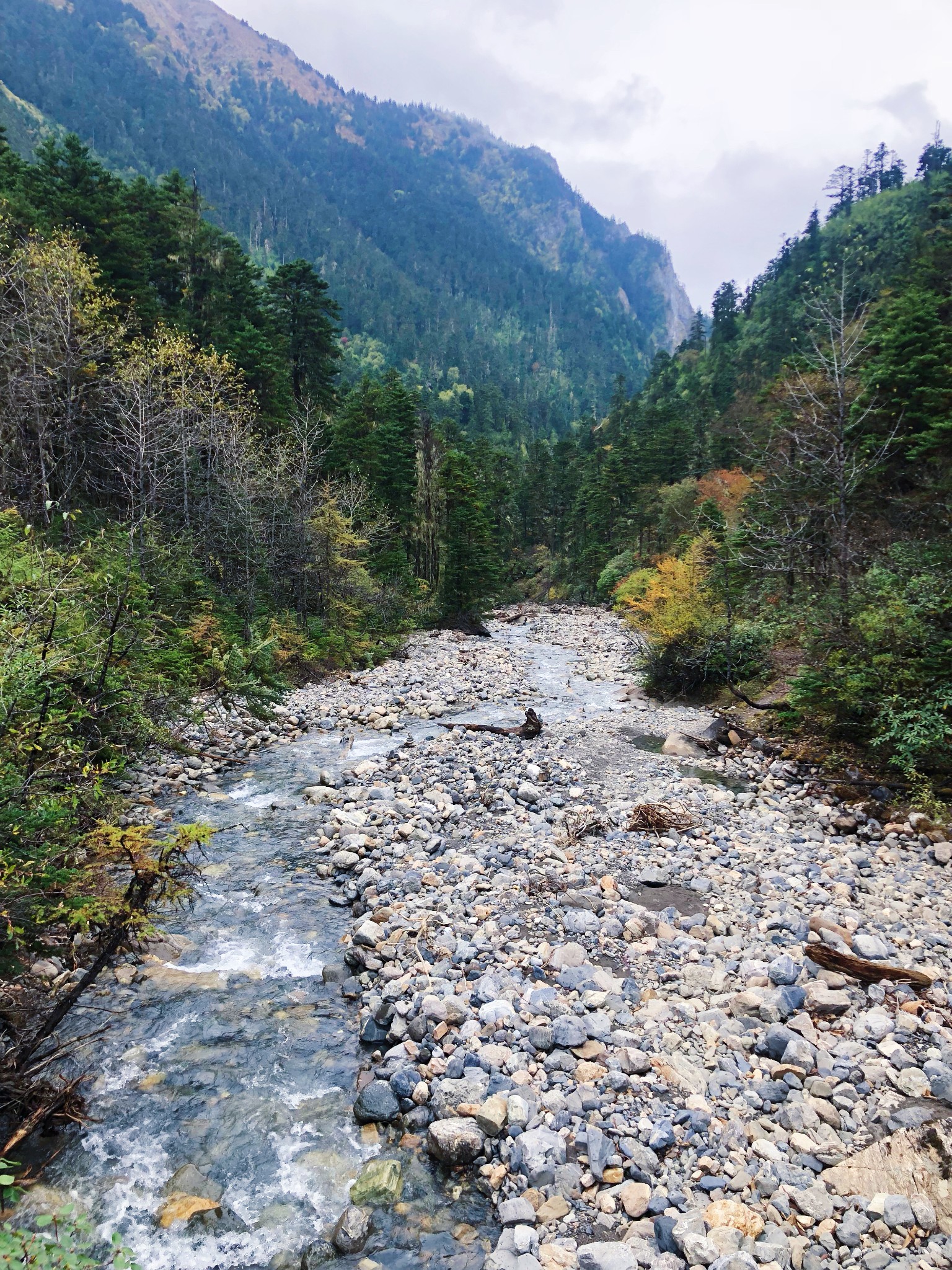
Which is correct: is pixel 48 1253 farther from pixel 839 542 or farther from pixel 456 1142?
pixel 839 542

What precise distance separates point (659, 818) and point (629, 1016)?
406 cm

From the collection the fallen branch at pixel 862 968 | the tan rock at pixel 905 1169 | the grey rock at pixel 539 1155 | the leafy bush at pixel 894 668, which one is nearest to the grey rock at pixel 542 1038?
the grey rock at pixel 539 1155

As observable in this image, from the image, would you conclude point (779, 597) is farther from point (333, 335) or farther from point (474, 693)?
point (333, 335)

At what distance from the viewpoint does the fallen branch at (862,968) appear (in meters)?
5.32

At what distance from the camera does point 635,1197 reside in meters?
3.79

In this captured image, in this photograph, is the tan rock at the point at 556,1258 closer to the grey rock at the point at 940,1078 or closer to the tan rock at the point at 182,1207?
the tan rock at the point at 182,1207

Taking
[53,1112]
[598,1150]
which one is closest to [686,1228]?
[598,1150]

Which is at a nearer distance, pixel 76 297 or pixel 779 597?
pixel 76 297

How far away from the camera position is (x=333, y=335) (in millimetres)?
34125

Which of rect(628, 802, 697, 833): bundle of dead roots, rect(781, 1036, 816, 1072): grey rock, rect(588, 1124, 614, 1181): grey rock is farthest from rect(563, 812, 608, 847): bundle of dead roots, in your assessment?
rect(588, 1124, 614, 1181): grey rock

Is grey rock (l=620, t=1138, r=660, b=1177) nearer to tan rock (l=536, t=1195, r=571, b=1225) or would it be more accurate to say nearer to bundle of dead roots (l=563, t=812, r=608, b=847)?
tan rock (l=536, t=1195, r=571, b=1225)

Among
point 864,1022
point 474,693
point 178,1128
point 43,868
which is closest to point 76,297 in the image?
point 474,693

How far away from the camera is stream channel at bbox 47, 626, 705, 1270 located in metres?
3.91

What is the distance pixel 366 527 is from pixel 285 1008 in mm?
22484
